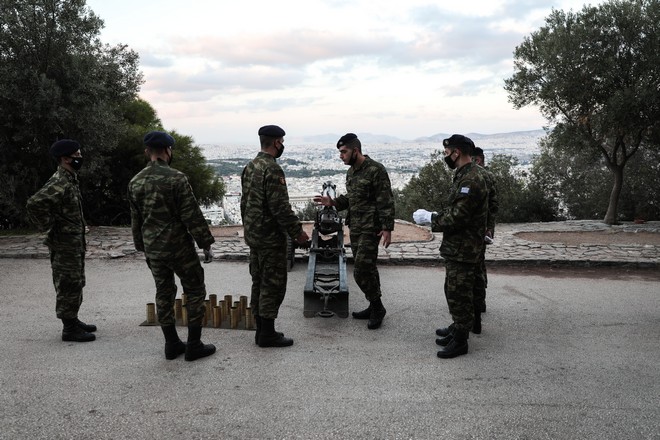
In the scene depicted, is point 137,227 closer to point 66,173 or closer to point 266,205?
point 66,173

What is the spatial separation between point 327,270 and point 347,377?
A: 261 centimetres

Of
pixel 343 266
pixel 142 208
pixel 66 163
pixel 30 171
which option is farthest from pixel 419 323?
pixel 30 171

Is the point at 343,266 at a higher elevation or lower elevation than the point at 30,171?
lower

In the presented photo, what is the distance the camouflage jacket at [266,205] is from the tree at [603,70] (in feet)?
38.4

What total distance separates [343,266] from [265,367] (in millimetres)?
2284

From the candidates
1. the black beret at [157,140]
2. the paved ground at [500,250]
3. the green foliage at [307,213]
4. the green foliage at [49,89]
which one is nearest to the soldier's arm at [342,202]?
the black beret at [157,140]

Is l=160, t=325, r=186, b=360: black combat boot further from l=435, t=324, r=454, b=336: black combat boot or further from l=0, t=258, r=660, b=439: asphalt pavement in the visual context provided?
l=435, t=324, r=454, b=336: black combat boot

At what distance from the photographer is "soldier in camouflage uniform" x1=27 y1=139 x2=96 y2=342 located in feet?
16.3

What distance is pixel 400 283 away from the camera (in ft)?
25.3

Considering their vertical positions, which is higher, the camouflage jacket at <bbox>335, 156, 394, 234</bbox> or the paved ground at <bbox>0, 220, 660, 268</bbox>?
the camouflage jacket at <bbox>335, 156, 394, 234</bbox>

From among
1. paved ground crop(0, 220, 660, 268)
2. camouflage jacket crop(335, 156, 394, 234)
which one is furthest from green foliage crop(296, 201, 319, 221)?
camouflage jacket crop(335, 156, 394, 234)

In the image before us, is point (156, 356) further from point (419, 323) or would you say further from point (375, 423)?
point (419, 323)

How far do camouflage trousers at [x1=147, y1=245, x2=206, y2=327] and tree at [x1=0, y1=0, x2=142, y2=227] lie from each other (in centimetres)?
819

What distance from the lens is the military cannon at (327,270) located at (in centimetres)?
593
